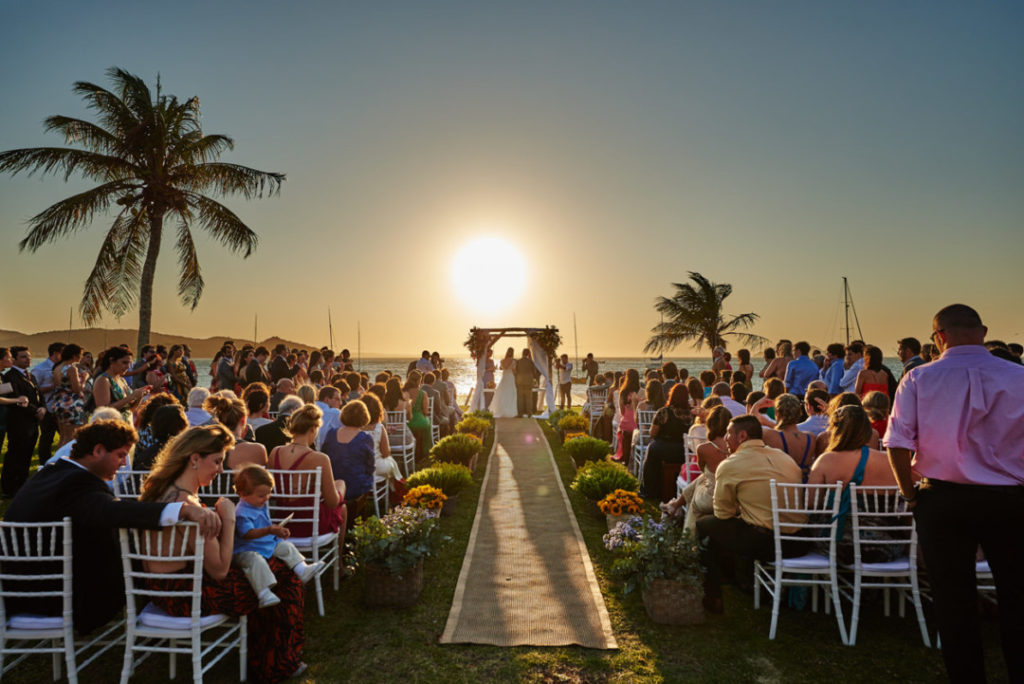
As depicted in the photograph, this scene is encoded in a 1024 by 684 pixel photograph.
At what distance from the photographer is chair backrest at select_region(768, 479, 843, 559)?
3930 millimetres

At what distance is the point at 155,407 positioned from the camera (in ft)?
15.6

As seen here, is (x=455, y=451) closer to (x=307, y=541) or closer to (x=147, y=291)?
(x=307, y=541)

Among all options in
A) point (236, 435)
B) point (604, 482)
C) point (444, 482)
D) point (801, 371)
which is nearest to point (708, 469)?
point (604, 482)

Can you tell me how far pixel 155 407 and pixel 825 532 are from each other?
5.36 meters

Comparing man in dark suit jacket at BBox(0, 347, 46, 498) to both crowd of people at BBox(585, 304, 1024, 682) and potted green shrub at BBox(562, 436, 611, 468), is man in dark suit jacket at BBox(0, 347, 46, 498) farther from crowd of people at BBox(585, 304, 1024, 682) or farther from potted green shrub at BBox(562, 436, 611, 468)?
crowd of people at BBox(585, 304, 1024, 682)

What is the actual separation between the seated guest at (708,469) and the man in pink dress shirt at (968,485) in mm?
1697

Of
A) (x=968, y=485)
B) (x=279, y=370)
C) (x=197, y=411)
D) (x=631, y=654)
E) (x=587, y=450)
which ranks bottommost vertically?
(x=631, y=654)

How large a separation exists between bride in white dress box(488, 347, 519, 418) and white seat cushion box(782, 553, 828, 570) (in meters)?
13.8

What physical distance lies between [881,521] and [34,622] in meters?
5.50

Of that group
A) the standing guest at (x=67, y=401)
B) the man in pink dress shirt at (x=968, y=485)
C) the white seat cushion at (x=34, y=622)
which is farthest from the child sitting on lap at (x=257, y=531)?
the standing guest at (x=67, y=401)

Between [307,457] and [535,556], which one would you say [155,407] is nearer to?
[307,457]

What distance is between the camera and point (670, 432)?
7.42 metres

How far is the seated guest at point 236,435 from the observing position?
4.47m

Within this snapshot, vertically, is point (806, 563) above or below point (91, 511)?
below
